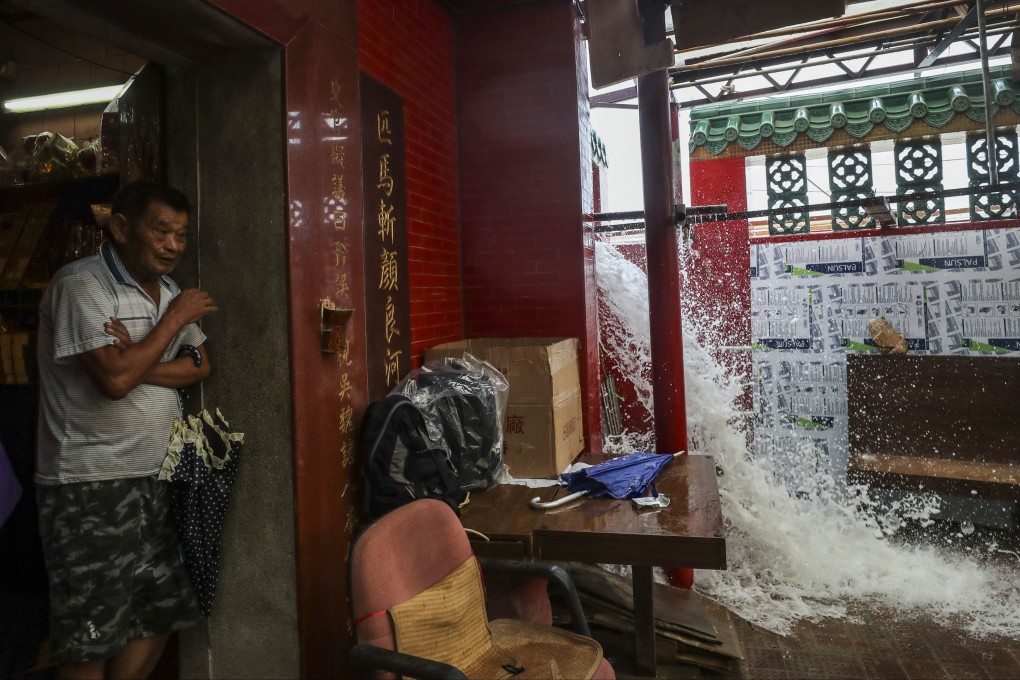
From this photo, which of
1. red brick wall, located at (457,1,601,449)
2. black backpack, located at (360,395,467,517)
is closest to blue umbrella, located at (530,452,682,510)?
black backpack, located at (360,395,467,517)

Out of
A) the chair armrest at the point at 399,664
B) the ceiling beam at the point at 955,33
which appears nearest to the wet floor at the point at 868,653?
the chair armrest at the point at 399,664

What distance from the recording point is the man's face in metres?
2.33

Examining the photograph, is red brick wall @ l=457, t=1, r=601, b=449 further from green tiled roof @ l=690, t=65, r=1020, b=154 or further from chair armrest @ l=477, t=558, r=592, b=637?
green tiled roof @ l=690, t=65, r=1020, b=154

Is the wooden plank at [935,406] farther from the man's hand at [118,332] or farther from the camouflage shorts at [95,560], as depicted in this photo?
the man's hand at [118,332]

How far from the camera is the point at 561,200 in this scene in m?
4.47

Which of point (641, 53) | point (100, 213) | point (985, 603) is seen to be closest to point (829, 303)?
point (985, 603)

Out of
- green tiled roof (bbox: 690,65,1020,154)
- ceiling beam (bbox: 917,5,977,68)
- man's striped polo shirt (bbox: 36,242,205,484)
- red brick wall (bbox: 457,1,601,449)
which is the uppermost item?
green tiled roof (bbox: 690,65,1020,154)

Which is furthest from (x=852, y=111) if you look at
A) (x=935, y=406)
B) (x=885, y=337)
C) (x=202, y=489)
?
(x=202, y=489)

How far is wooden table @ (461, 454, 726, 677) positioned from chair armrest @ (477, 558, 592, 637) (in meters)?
0.27

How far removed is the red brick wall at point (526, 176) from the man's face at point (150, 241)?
2.45 m

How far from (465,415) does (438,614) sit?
116 cm

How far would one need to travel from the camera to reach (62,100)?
12.6ft

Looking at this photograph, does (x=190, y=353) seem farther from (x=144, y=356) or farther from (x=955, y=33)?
(x=955, y=33)

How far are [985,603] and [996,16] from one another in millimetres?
3848
